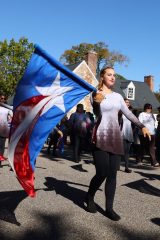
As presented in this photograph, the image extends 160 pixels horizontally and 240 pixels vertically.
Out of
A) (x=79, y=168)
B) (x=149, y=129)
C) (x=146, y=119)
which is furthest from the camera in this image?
(x=149, y=129)

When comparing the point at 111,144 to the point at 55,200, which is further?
the point at 55,200

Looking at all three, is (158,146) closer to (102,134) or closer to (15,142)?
(102,134)

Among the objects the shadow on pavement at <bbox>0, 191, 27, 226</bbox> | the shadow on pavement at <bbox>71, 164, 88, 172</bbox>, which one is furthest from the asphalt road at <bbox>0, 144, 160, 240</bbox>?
the shadow on pavement at <bbox>71, 164, 88, 172</bbox>

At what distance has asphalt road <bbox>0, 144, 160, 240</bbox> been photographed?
4.32 metres

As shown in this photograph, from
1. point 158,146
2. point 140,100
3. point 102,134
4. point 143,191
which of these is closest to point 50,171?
point 143,191

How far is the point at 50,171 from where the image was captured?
356 inches

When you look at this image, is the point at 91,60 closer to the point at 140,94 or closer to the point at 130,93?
the point at 130,93

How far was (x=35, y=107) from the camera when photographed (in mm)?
4754

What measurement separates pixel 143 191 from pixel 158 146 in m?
4.22

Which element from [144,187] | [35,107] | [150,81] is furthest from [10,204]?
[150,81]

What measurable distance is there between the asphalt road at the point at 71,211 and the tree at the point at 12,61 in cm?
3753

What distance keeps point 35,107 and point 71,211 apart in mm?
1585

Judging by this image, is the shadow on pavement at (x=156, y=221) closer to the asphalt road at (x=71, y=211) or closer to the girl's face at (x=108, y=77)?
the asphalt road at (x=71, y=211)

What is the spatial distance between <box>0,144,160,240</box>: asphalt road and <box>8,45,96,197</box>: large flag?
0.68m
